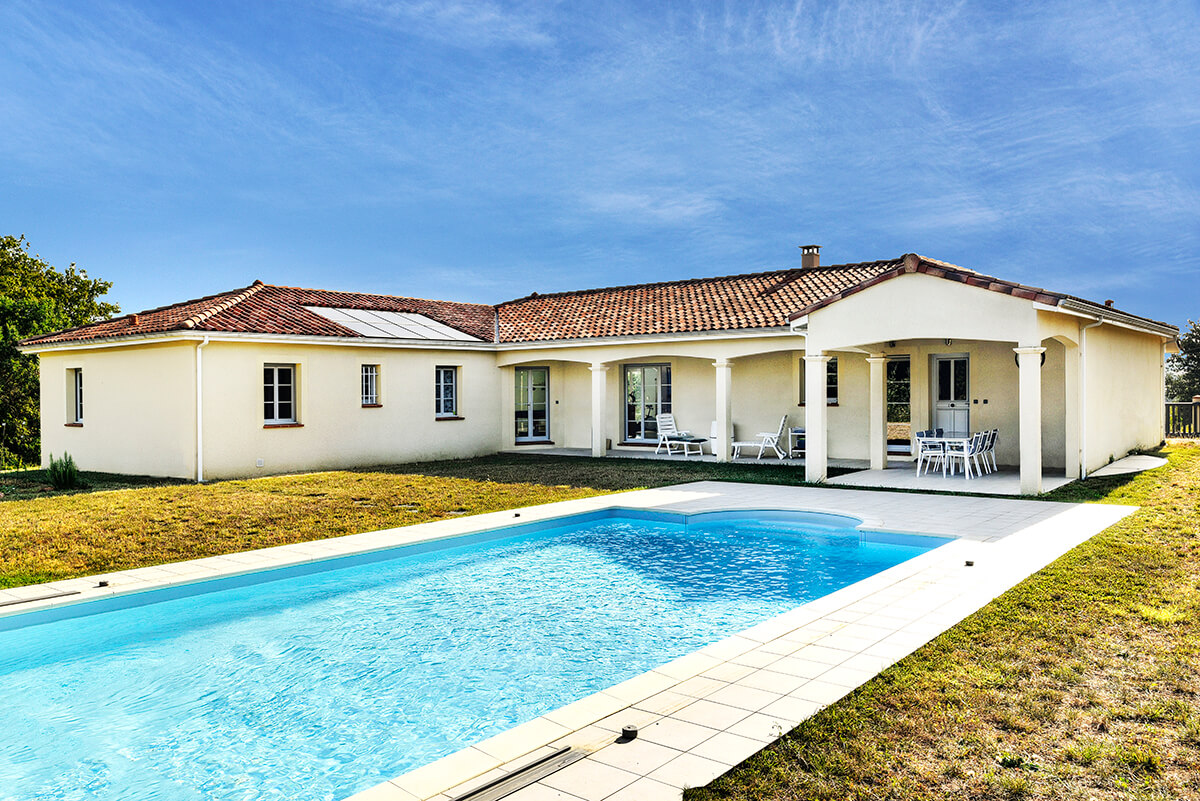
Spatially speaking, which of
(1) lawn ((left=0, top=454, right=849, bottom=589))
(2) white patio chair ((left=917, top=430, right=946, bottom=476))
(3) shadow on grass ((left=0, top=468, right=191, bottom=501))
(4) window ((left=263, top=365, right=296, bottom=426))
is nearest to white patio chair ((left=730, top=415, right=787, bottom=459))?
(1) lawn ((left=0, top=454, right=849, bottom=589))

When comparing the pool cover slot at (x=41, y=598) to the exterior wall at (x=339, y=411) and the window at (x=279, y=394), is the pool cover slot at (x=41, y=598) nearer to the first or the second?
the exterior wall at (x=339, y=411)

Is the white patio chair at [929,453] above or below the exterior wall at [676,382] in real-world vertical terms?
below

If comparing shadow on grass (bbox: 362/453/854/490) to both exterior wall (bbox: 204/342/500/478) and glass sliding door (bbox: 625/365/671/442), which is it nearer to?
exterior wall (bbox: 204/342/500/478)

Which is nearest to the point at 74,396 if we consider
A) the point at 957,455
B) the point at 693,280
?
the point at 693,280

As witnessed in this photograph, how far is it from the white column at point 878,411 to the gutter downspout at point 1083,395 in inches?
138

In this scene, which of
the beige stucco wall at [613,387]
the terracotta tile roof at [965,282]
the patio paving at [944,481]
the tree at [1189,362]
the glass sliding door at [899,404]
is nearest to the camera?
the terracotta tile roof at [965,282]

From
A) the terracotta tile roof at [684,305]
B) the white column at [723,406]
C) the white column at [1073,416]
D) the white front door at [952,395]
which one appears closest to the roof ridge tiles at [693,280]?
the terracotta tile roof at [684,305]

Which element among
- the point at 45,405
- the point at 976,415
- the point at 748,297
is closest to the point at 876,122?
the point at 748,297

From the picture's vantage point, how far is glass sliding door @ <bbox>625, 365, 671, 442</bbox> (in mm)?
21547

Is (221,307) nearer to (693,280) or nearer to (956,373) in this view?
(693,280)

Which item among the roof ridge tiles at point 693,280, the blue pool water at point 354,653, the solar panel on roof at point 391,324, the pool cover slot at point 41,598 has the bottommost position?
the blue pool water at point 354,653

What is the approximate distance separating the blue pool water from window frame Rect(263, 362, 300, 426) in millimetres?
9204

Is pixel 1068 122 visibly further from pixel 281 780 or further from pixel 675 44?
pixel 281 780

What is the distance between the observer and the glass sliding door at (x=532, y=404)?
22.8 meters
